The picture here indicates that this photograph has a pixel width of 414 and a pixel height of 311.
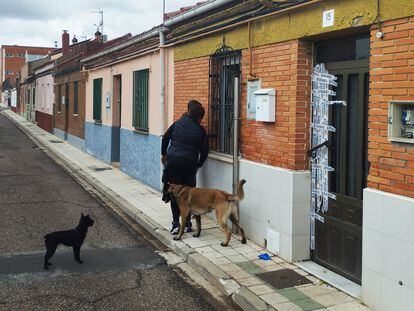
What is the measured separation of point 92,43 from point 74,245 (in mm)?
14215

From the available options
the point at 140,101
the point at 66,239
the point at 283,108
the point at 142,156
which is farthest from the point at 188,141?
the point at 140,101

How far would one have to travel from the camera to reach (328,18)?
17.5 feet

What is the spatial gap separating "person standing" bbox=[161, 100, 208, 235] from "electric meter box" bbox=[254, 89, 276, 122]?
127 centimetres

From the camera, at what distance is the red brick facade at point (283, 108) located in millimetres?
5906

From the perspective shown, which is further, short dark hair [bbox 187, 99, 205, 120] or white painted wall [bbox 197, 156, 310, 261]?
short dark hair [bbox 187, 99, 205, 120]

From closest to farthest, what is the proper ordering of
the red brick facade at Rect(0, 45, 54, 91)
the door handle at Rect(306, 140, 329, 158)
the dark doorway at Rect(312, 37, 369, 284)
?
the dark doorway at Rect(312, 37, 369, 284)
the door handle at Rect(306, 140, 329, 158)
the red brick facade at Rect(0, 45, 54, 91)

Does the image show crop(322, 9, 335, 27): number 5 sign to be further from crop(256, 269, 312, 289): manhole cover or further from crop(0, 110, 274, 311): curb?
crop(0, 110, 274, 311): curb

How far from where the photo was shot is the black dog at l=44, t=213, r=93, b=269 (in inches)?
228

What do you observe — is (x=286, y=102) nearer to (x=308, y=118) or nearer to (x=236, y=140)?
(x=308, y=118)

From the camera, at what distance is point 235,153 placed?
7129mm

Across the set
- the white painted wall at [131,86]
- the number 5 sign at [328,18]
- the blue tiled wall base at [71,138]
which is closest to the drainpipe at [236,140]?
the number 5 sign at [328,18]

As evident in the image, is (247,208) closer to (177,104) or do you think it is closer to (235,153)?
(235,153)

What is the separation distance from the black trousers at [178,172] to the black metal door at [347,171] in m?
2.34

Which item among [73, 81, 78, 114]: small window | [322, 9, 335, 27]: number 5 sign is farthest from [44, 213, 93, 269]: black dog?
[73, 81, 78, 114]: small window
